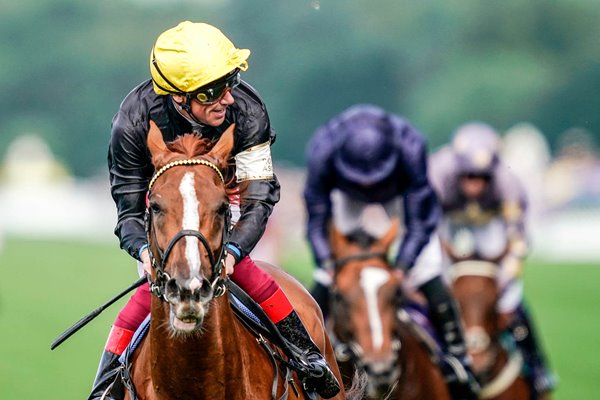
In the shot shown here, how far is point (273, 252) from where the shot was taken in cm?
2367

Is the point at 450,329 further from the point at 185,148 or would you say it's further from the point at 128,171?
the point at 185,148

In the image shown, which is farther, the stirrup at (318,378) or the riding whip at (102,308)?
the stirrup at (318,378)

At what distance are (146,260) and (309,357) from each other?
132 centimetres

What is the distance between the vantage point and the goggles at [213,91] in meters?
5.14

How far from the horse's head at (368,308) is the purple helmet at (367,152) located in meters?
0.66

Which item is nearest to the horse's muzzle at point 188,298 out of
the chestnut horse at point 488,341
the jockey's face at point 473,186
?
the chestnut horse at point 488,341

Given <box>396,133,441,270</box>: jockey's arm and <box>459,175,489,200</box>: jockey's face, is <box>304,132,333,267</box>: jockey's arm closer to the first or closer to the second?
<box>396,133,441,270</box>: jockey's arm

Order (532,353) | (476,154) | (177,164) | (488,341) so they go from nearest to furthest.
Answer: (177,164)
(488,341)
(532,353)
(476,154)

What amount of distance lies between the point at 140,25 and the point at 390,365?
48681mm

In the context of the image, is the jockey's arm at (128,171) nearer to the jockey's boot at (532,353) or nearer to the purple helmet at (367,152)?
the purple helmet at (367,152)

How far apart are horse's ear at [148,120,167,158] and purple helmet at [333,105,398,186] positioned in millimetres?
4317

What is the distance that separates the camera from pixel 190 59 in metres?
5.09

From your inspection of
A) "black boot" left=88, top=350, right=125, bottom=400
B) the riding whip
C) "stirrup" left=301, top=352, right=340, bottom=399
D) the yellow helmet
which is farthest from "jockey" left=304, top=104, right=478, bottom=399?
the yellow helmet

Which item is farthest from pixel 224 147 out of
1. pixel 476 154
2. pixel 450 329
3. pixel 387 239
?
pixel 476 154
